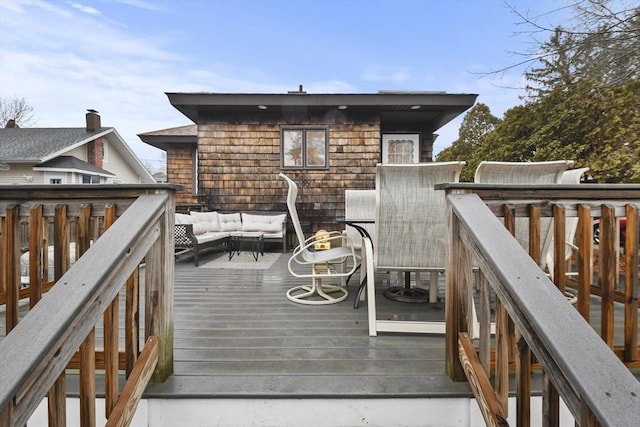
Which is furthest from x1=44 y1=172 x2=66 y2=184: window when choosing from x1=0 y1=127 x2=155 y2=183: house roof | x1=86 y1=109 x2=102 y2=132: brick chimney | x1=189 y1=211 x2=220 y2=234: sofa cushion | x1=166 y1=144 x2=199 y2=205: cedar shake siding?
x1=189 y1=211 x2=220 y2=234: sofa cushion

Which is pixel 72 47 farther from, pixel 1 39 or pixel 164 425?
pixel 164 425

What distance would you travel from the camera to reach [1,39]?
13.8m

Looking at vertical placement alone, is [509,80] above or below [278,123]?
above

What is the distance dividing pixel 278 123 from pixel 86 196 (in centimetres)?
563

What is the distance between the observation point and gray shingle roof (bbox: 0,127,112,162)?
11554 mm

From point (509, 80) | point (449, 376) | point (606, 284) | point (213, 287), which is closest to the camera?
point (606, 284)

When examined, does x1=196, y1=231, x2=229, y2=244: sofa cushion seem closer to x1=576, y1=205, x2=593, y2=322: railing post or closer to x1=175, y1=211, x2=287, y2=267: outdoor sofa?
x1=175, y1=211, x2=287, y2=267: outdoor sofa

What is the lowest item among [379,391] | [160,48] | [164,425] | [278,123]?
[164,425]

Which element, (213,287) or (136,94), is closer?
(213,287)

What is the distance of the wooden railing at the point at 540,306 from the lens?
2.65 feet

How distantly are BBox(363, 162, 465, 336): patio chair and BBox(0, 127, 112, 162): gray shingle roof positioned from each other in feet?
44.8

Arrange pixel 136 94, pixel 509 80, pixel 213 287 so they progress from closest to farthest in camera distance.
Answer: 1. pixel 213 287
2. pixel 509 80
3. pixel 136 94

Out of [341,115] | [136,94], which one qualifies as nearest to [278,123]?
[341,115]

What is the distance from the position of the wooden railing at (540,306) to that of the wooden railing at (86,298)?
4.35 feet
